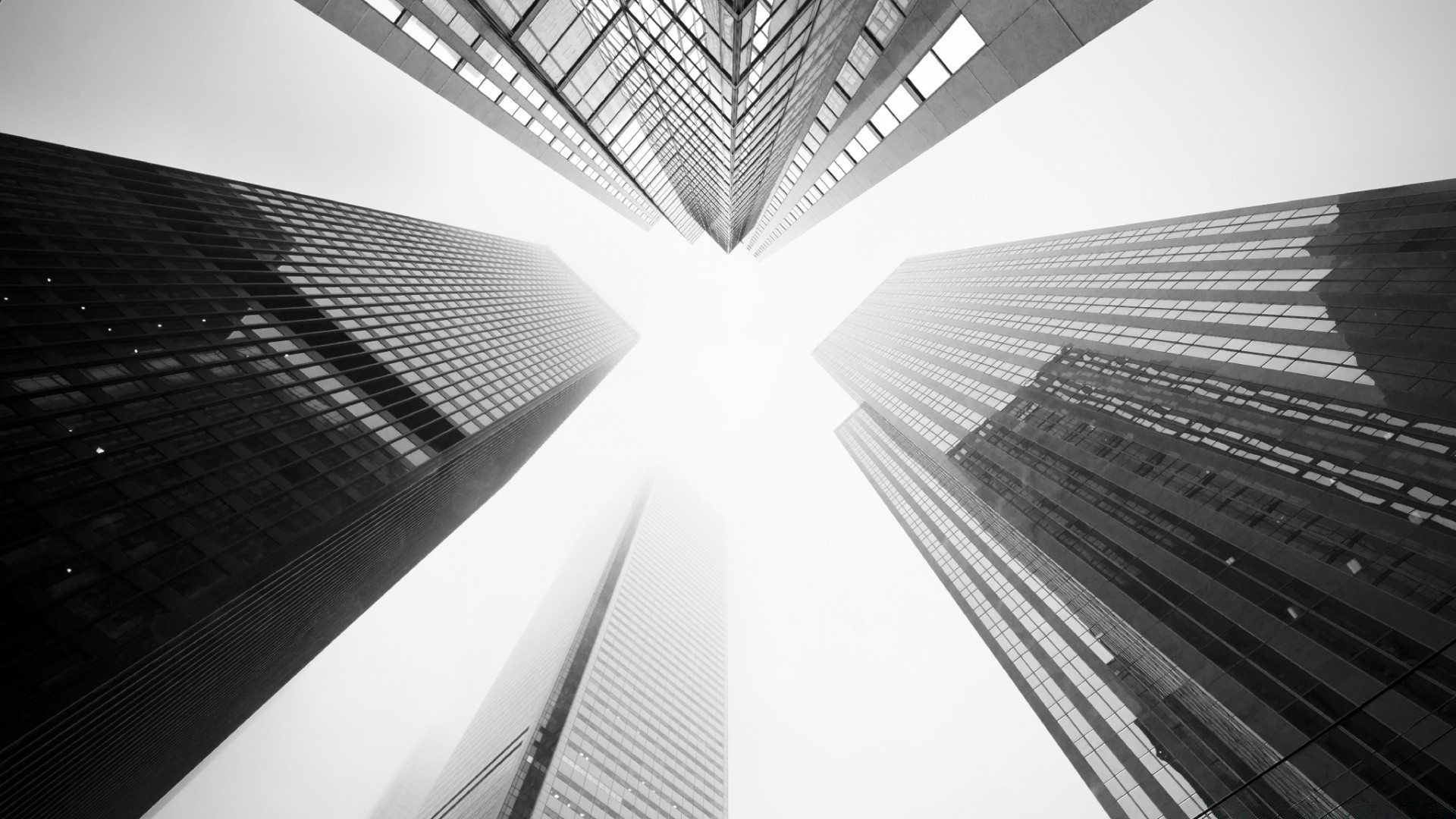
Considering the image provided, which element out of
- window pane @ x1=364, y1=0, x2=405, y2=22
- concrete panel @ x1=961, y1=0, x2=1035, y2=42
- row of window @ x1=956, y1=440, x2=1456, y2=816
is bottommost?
window pane @ x1=364, y1=0, x2=405, y2=22

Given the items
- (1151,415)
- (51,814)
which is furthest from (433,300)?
(1151,415)

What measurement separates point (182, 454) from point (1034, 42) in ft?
124

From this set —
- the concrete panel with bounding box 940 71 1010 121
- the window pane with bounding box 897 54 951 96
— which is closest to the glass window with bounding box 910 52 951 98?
the window pane with bounding box 897 54 951 96

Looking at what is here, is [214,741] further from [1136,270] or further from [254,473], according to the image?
[1136,270]

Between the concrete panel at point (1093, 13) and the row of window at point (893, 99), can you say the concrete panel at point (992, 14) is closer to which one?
the row of window at point (893, 99)

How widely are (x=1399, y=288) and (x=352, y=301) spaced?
244 ft

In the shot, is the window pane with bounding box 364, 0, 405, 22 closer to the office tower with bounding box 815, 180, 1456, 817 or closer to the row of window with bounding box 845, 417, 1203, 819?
the office tower with bounding box 815, 180, 1456, 817

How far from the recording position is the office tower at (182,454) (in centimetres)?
2400

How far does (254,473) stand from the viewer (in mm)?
32344

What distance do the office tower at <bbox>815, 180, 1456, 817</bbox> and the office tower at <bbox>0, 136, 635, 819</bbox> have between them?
118 feet

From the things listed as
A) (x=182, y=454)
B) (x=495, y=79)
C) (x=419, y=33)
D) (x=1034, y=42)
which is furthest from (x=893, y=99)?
(x=182, y=454)

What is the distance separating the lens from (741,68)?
20.3 metres

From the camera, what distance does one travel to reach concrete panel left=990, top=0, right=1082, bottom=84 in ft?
53.3

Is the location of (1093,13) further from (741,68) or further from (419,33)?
(419,33)
